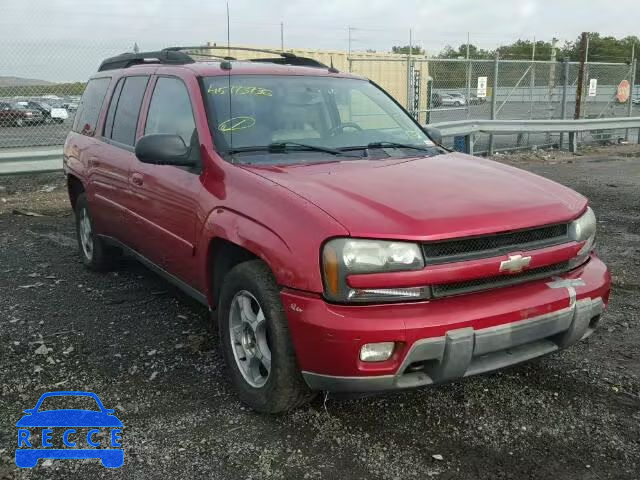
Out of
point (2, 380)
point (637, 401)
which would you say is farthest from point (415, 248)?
point (2, 380)

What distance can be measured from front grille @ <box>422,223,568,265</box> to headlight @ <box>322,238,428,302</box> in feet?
0.30

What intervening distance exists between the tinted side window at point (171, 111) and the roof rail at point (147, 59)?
216 millimetres

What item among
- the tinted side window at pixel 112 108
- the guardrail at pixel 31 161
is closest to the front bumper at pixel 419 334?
the tinted side window at pixel 112 108

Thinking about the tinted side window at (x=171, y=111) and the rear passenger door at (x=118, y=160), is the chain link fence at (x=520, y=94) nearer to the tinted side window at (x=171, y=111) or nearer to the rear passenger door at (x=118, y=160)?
the rear passenger door at (x=118, y=160)

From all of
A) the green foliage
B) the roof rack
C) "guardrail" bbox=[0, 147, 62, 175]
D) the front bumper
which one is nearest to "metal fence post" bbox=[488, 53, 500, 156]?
the green foliage

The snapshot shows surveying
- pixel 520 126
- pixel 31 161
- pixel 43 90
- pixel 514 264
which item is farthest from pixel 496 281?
pixel 520 126

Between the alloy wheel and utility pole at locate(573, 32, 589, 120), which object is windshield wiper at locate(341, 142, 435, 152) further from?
utility pole at locate(573, 32, 589, 120)

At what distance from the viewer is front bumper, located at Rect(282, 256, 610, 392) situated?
263 centimetres

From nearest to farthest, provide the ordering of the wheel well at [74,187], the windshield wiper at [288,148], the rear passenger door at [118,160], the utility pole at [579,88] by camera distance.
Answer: the windshield wiper at [288,148], the rear passenger door at [118,160], the wheel well at [74,187], the utility pole at [579,88]

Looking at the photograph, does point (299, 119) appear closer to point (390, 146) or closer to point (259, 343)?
point (390, 146)

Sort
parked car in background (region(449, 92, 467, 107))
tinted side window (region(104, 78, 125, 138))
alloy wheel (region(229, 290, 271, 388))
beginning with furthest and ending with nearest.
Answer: parked car in background (region(449, 92, 467, 107)) < tinted side window (region(104, 78, 125, 138)) < alloy wheel (region(229, 290, 271, 388))

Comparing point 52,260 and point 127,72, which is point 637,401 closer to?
point 127,72

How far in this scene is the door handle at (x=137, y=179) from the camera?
4281 millimetres

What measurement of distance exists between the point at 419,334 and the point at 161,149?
1846 millimetres
